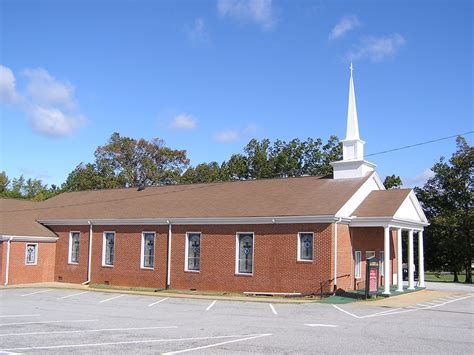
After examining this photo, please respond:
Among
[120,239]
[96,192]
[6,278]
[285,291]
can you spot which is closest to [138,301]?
[285,291]

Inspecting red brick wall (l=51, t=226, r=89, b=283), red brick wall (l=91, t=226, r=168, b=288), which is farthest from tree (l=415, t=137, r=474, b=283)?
red brick wall (l=51, t=226, r=89, b=283)

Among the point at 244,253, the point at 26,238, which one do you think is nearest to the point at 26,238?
the point at 26,238

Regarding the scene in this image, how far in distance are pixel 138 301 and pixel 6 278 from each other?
12.2 m

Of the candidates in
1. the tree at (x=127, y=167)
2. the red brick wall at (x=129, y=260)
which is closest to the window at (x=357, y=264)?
the red brick wall at (x=129, y=260)

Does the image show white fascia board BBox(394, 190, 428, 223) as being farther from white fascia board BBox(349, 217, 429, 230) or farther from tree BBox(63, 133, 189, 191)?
tree BBox(63, 133, 189, 191)

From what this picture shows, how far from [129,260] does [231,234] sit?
718 centimetres

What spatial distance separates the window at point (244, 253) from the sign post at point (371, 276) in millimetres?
5908

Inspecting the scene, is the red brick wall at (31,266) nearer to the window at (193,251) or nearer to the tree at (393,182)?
the window at (193,251)

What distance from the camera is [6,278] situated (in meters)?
31.9

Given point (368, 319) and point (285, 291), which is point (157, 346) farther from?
point (285, 291)

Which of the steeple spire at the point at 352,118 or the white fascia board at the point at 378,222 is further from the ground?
the steeple spire at the point at 352,118

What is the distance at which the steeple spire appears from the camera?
31375 mm

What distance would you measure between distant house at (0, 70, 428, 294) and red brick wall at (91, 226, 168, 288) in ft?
0.19

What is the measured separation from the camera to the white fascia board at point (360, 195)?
2634 cm
